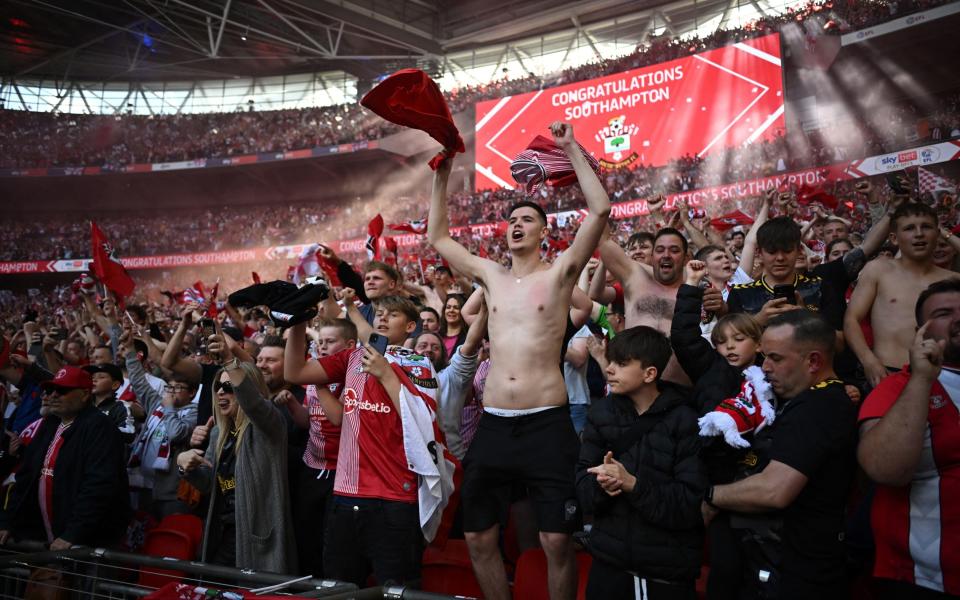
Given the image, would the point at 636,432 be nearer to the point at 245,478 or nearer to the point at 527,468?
the point at 527,468

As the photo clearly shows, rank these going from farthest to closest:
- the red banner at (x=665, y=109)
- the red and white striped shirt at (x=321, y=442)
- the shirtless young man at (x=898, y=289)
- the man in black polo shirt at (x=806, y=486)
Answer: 1. the red banner at (x=665, y=109)
2. the red and white striped shirt at (x=321, y=442)
3. the shirtless young man at (x=898, y=289)
4. the man in black polo shirt at (x=806, y=486)

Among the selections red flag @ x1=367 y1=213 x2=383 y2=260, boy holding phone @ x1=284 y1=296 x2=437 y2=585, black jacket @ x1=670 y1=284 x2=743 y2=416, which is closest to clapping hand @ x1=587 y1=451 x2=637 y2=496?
black jacket @ x1=670 y1=284 x2=743 y2=416

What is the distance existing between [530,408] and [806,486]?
1.27m

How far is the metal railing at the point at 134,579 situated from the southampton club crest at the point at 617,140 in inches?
785

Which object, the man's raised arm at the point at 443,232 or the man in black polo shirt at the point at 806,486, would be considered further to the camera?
the man's raised arm at the point at 443,232

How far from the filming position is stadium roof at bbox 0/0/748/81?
1005 inches

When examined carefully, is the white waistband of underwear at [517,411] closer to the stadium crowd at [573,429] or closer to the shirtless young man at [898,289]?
the stadium crowd at [573,429]

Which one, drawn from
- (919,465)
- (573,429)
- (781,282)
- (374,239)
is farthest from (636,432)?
(374,239)

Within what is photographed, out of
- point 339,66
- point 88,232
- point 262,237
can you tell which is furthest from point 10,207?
point 339,66

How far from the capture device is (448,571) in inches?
146

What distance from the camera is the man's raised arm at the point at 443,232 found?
3914 mm

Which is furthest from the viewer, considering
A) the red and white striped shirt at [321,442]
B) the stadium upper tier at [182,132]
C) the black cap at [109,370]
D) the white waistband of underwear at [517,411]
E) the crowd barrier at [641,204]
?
the stadium upper tier at [182,132]

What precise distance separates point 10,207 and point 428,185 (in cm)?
1901

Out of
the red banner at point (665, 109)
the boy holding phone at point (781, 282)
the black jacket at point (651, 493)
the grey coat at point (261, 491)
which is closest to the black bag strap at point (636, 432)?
the black jacket at point (651, 493)
